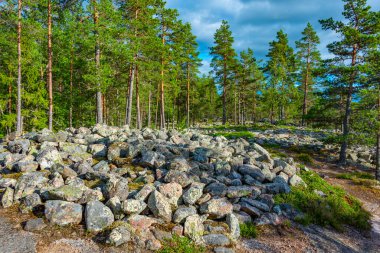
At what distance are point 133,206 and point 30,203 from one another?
2.94 m

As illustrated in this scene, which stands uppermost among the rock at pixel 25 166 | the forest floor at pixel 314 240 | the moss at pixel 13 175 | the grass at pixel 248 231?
the rock at pixel 25 166

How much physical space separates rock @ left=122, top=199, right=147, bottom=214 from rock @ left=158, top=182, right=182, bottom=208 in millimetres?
826

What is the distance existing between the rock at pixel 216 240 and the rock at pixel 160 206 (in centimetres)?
116

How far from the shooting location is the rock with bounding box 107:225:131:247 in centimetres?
588

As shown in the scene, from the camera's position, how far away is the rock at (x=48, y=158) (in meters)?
9.67

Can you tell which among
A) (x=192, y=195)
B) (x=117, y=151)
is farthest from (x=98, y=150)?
(x=192, y=195)

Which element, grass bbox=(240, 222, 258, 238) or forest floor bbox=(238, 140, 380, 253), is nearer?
forest floor bbox=(238, 140, 380, 253)

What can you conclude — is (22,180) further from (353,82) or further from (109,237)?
(353,82)

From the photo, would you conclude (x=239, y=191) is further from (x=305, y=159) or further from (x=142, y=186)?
(x=305, y=159)

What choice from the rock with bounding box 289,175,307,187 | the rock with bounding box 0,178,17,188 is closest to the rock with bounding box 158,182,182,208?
the rock with bounding box 0,178,17,188

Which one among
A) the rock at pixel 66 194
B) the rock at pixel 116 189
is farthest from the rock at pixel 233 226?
the rock at pixel 66 194

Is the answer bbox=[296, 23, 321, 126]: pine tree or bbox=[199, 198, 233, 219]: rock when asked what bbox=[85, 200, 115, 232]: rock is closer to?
bbox=[199, 198, 233, 219]: rock

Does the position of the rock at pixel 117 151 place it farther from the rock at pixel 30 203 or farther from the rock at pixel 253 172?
the rock at pixel 253 172

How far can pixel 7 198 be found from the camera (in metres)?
7.34
